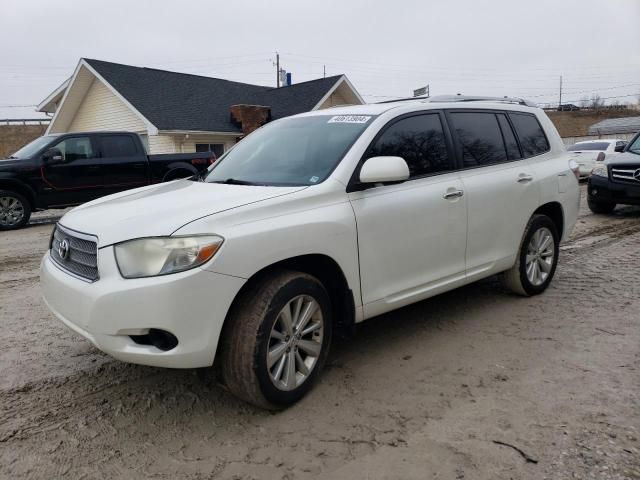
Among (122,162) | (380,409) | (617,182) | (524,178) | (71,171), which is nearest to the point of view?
(380,409)

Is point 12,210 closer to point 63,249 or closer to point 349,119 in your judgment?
point 63,249

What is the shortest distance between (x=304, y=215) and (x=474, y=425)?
4.92 ft

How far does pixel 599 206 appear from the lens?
414 inches

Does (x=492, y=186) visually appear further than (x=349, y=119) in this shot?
Yes

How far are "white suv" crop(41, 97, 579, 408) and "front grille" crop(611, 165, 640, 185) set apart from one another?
20.0 feet

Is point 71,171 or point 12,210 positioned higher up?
point 71,171

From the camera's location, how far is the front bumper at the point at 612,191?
9.73 m

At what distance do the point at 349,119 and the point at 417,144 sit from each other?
1.78 feet

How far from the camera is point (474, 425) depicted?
2.92 meters

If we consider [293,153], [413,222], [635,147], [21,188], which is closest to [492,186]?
[413,222]

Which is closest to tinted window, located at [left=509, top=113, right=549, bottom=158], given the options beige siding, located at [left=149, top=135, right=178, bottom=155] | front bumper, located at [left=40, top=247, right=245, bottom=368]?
front bumper, located at [left=40, top=247, right=245, bottom=368]

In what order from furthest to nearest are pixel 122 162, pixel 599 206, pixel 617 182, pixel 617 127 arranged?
pixel 617 127, pixel 122 162, pixel 599 206, pixel 617 182

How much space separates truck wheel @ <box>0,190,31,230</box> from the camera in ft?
34.7

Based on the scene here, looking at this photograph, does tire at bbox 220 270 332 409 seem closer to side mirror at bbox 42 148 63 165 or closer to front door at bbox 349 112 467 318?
front door at bbox 349 112 467 318
